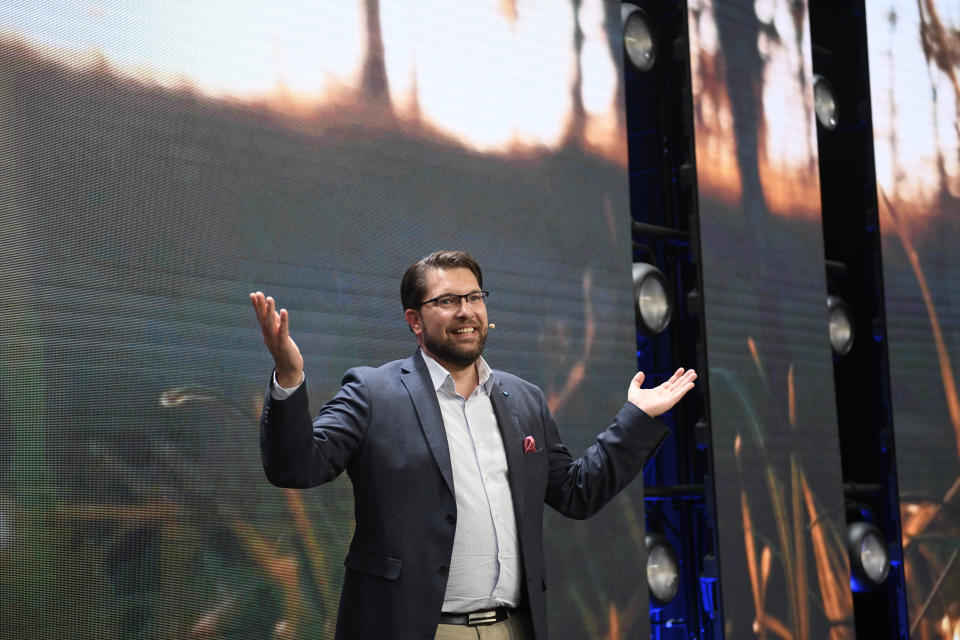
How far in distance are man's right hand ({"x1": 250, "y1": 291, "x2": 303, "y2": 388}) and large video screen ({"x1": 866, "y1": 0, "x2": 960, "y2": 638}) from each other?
358 cm

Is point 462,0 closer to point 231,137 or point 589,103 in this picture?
point 589,103

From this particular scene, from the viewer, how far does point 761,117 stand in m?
4.46

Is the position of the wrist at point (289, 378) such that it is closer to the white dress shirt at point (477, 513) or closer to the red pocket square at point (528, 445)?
the white dress shirt at point (477, 513)

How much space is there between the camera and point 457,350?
2.20m

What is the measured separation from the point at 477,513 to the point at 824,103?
11.2 ft

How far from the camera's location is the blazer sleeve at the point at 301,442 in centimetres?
Answer: 190

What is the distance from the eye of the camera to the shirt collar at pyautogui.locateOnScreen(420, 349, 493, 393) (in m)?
2.23

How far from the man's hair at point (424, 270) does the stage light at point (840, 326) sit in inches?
115

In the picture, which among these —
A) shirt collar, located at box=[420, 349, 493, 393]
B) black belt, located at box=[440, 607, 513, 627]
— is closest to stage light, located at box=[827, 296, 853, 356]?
shirt collar, located at box=[420, 349, 493, 393]

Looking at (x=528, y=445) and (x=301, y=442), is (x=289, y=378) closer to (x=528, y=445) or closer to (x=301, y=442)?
(x=301, y=442)

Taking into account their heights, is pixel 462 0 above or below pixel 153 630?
above

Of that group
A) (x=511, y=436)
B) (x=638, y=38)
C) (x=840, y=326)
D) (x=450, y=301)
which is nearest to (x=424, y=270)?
(x=450, y=301)

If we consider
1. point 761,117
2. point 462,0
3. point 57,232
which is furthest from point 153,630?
point 761,117

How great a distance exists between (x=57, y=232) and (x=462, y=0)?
57.4 inches
